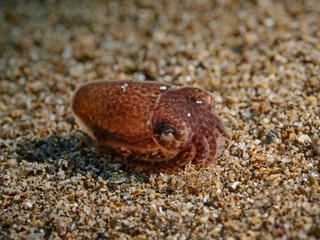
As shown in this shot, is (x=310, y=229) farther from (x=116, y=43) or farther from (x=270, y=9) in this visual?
(x=270, y=9)

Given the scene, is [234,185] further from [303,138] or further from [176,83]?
[176,83]

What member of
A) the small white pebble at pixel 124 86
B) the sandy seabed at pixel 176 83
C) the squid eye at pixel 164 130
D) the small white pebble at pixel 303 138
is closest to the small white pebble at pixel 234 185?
the sandy seabed at pixel 176 83

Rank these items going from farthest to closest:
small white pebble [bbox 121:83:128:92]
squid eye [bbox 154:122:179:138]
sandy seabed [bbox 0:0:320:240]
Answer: small white pebble [bbox 121:83:128:92] < squid eye [bbox 154:122:179:138] < sandy seabed [bbox 0:0:320:240]

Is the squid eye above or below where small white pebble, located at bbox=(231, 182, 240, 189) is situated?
above

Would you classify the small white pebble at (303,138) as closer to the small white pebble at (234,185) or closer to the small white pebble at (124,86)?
the small white pebble at (234,185)

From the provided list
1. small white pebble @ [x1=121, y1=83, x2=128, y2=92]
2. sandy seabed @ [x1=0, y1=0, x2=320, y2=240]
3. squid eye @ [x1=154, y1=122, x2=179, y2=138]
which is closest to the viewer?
sandy seabed @ [x1=0, y1=0, x2=320, y2=240]

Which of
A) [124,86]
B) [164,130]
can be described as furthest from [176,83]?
[164,130]

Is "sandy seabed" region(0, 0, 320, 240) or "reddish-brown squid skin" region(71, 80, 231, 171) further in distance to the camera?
"reddish-brown squid skin" region(71, 80, 231, 171)

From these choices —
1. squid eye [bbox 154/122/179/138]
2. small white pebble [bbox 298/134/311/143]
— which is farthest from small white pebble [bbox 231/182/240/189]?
small white pebble [bbox 298/134/311/143]

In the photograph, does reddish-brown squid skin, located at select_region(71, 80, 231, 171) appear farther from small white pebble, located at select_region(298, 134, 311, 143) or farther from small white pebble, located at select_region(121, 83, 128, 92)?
small white pebble, located at select_region(298, 134, 311, 143)
